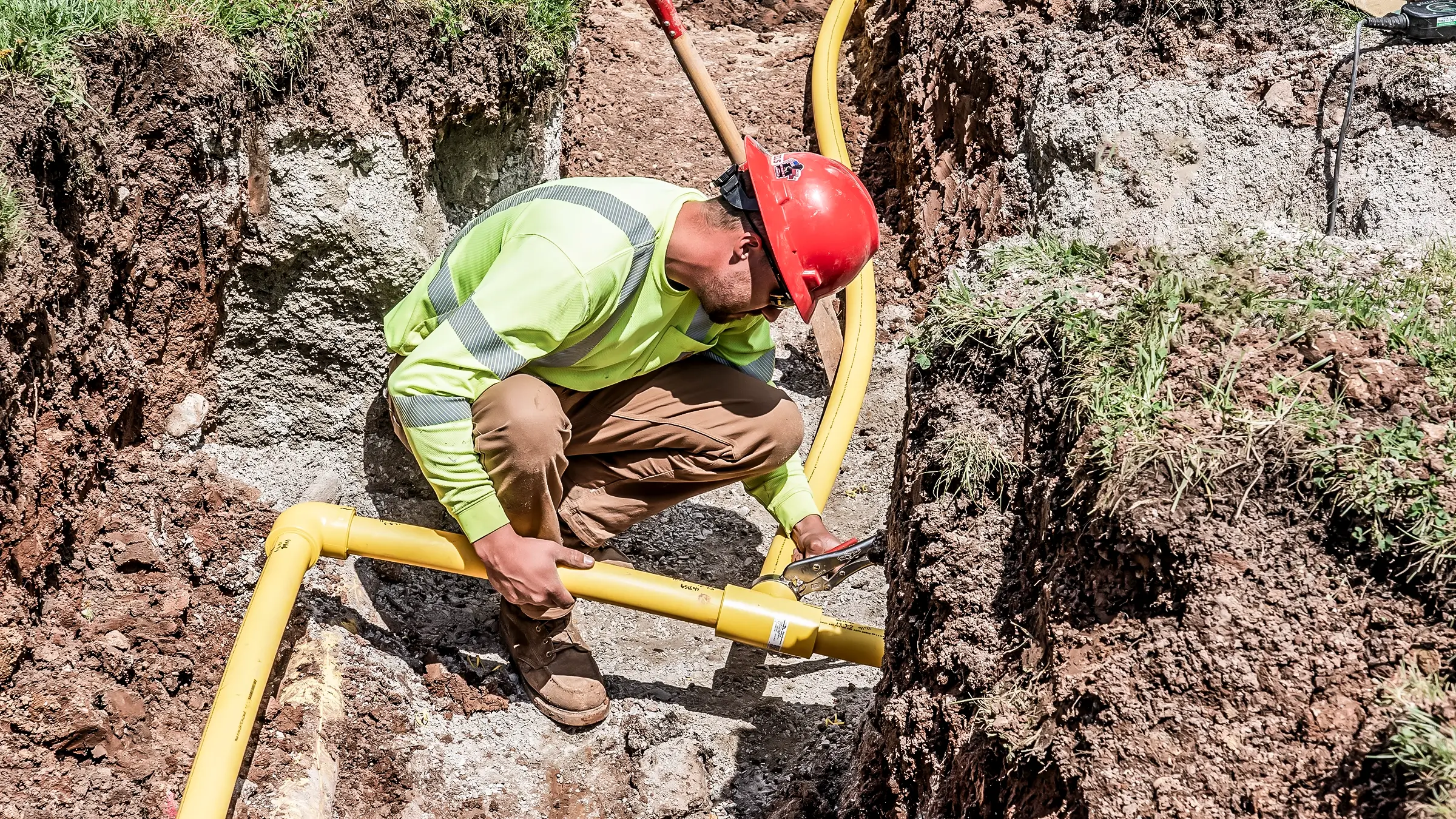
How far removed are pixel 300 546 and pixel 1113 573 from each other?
6.14ft

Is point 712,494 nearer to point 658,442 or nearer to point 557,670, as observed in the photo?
point 658,442

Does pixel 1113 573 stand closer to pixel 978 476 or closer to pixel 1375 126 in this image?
pixel 978 476

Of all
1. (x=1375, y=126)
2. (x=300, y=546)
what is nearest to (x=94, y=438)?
(x=300, y=546)

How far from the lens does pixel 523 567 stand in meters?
2.54

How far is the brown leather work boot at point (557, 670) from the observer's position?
2850 millimetres

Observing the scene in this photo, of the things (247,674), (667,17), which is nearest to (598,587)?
(247,674)

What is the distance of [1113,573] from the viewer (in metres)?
1.71

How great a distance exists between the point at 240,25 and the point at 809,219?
1.81 m

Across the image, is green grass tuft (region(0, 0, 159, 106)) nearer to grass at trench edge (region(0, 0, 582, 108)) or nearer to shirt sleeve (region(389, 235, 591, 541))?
grass at trench edge (region(0, 0, 582, 108))

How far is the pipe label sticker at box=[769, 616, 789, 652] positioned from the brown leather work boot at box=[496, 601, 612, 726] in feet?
1.76

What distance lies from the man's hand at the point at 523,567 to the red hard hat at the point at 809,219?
0.87 meters

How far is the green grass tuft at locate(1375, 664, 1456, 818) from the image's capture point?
128 cm

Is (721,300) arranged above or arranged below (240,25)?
below

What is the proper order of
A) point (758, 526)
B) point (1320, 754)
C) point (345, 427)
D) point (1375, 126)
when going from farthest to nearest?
point (758, 526), point (345, 427), point (1375, 126), point (1320, 754)
